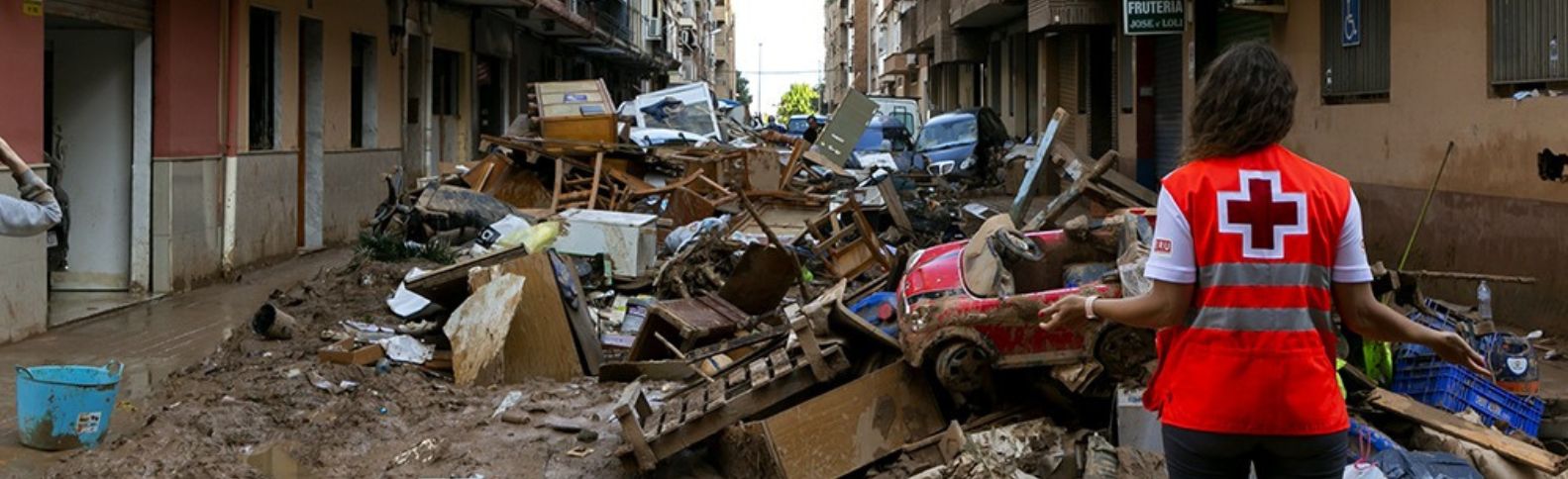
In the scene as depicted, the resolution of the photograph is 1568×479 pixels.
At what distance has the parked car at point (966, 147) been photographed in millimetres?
25391

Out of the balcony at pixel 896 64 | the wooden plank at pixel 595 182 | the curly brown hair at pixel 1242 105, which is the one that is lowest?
the curly brown hair at pixel 1242 105

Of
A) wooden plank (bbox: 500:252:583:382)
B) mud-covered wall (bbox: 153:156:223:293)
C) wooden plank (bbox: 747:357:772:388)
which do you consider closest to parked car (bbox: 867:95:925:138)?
mud-covered wall (bbox: 153:156:223:293)

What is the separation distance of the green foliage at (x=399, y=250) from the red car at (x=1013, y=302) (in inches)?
238

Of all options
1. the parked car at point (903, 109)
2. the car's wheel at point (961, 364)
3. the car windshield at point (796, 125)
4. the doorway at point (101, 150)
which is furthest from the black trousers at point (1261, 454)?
the car windshield at point (796, 125)

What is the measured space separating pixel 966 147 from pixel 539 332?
59.8ft

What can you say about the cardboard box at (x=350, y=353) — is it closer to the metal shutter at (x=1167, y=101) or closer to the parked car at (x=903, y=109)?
the metal shutter at (x=1167, y=101)

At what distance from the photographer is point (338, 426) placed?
23.2 feet

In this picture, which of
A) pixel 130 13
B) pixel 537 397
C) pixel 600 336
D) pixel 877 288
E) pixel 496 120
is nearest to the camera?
pixel 537 397

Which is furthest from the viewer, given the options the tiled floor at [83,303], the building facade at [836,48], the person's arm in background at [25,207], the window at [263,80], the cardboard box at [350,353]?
the building facade at [836,48]

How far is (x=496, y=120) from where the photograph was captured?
26.9m

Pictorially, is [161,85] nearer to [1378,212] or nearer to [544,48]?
[1378,212]

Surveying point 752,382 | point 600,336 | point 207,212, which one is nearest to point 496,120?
point 207,212

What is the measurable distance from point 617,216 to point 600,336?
6.87ft

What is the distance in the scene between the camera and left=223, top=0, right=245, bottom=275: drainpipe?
12484 millimetres
